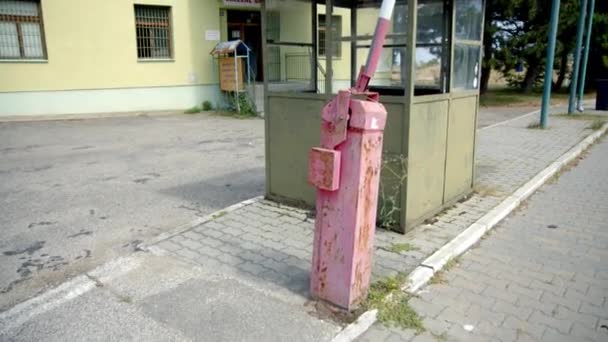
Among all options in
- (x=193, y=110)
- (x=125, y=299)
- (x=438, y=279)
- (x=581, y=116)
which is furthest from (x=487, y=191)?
(x=193, y=110)

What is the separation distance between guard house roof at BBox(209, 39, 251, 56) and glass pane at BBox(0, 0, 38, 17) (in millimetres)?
5779

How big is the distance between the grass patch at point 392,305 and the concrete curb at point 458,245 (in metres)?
0.07

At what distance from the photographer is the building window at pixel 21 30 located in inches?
573

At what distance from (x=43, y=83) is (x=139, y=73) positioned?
9.95 feet

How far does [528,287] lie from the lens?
3.73 meters

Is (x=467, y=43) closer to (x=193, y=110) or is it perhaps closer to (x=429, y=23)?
(x=429, y=23)

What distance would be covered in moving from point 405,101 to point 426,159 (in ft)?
2.49

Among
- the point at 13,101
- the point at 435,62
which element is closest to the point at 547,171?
the point at 435,62

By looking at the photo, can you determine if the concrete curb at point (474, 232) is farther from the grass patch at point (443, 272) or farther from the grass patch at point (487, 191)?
the grass patch at point (487, 191)

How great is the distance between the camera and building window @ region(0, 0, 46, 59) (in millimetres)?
14555

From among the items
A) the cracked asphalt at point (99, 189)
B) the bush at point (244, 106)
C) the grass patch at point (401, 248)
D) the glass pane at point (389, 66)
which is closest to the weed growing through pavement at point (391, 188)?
the grass patch at point (401, 248)

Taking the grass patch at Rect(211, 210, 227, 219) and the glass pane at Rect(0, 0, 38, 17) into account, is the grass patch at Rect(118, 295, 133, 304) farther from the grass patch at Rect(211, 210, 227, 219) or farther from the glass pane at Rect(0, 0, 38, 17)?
the glass pane at Rect(0, 0, 38, 17)

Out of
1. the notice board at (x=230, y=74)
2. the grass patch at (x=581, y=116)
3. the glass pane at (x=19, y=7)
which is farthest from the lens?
the notice board at (x=230, y=74)

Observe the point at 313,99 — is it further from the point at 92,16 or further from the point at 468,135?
the point at 92,16
